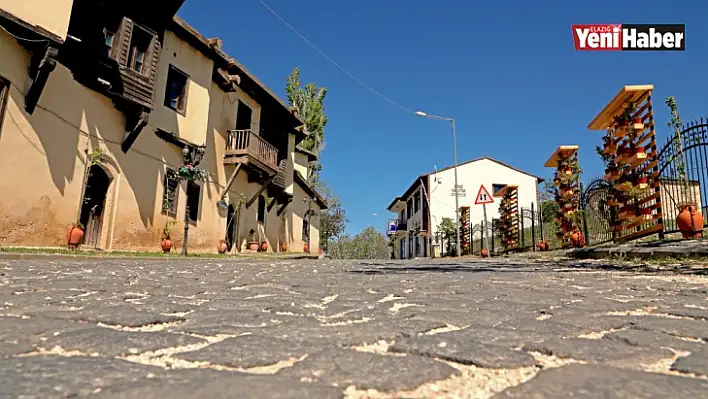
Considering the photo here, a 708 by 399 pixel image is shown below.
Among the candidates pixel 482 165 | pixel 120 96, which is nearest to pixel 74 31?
pixel 120 96

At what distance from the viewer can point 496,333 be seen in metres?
1.75

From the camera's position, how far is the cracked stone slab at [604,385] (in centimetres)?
106

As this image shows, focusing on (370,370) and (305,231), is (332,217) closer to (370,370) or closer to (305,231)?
(305,231)

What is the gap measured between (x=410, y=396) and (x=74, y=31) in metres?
11.8

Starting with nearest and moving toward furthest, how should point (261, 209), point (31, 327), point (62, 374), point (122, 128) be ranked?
point (62, 374), point (31, 327), point (122, 128), point (261, 209)

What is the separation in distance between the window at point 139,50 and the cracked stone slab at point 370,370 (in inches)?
487

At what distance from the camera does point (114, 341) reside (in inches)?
60.4

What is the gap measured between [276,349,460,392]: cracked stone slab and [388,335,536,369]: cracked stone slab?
9 cm

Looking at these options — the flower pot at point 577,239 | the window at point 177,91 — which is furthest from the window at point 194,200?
the flower pot at point 577,239

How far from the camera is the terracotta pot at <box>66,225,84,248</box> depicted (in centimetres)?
923

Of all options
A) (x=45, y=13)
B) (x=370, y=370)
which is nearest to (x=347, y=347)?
(x=370, y=370)

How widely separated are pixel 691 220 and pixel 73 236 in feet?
37.8

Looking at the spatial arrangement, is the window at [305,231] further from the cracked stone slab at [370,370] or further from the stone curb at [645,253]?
the cracked stone slab at [370,370]

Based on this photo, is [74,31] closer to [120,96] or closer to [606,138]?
[120,96]
